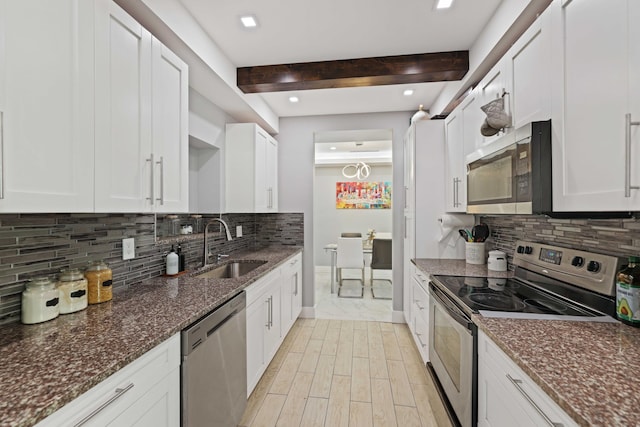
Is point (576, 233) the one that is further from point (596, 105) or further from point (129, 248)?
point (129, 248)

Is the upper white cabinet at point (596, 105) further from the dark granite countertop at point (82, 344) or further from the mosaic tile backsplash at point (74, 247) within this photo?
the mosaic tile backsplash at point (74, 247)

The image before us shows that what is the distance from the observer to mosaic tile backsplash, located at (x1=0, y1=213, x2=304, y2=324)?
3.71ft

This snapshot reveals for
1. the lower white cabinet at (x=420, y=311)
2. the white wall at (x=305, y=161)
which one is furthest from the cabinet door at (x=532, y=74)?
the white wall at (x=305, y=161)

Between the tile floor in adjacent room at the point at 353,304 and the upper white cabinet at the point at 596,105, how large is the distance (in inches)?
118

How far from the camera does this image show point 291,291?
3217mm

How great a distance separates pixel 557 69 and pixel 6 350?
221 cm

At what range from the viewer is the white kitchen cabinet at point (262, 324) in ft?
6.71

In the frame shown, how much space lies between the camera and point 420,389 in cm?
225

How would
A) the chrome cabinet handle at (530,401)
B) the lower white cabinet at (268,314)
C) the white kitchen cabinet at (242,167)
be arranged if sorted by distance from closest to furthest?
the chrome cabinet handle at (530,401), the lower white cabinet at (268,314), the white kitchen cabinet at (242,167)

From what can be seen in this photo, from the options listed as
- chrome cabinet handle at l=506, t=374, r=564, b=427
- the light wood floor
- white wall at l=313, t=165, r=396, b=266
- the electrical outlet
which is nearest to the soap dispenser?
the electrical outlet

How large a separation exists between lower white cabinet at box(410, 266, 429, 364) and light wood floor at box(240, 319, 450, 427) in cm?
22

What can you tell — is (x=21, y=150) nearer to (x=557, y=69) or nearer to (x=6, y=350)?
(x=6, y=350)

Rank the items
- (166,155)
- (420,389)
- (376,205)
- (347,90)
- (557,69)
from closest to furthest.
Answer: (557,69), (166,155), (420,389), (347,90), (376,205)

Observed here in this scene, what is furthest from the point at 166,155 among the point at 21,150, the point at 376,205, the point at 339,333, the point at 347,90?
the point at 376,205
